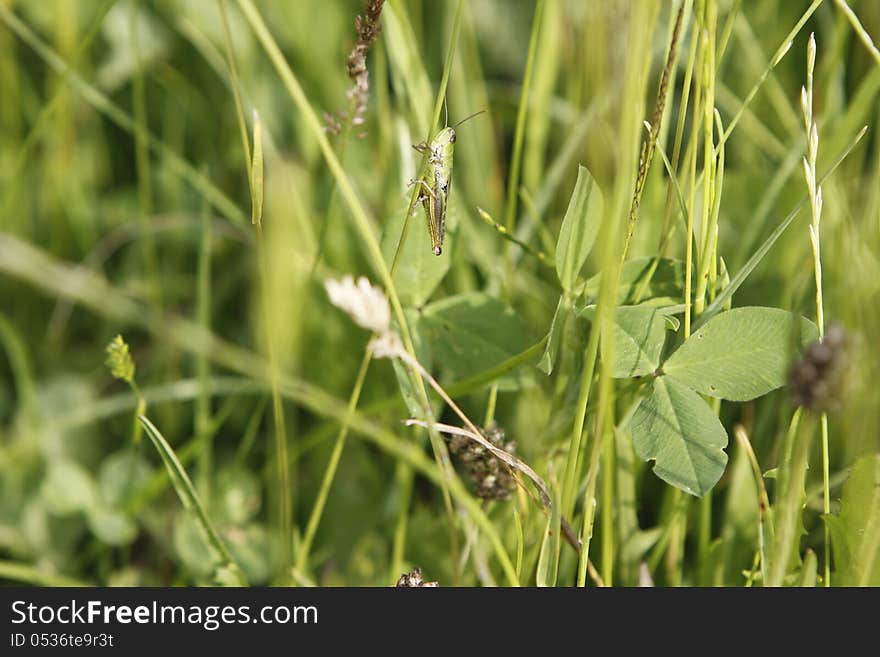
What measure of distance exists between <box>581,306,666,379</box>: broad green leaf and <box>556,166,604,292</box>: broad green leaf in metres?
0.07

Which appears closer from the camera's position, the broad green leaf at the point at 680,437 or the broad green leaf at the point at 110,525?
the broad green leaf at the point at 680,437

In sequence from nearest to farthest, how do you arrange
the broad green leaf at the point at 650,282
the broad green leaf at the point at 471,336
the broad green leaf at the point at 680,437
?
the broad green leaf at the point at 680,437, the broad green leaf at the point at 650,282, the broad green leaf at the point at 471,336

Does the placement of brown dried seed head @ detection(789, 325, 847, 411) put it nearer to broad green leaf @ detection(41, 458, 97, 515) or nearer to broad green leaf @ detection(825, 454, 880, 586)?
broad green leaf @ detection(825, 454, 880, 586)

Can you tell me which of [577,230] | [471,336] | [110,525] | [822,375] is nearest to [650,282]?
[577,230]

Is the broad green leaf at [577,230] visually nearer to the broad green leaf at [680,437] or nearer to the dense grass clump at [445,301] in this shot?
the dense grass clump at [445,301]

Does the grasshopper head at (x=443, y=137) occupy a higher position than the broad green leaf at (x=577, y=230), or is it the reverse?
the grasshopper head at (x=443, y=137)

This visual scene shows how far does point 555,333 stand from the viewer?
86 cm

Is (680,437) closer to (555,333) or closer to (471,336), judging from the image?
(555,333)

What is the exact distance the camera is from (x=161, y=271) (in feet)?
5.75

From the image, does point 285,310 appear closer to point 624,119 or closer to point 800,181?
point 624,119

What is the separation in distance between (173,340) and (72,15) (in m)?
0.83

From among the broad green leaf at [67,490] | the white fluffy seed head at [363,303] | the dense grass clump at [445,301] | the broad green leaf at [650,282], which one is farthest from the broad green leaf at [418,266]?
the broad green leaf at [67,490]

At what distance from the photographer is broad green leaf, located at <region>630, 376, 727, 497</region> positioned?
0.83 metres

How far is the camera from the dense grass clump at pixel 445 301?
2.78 ft
